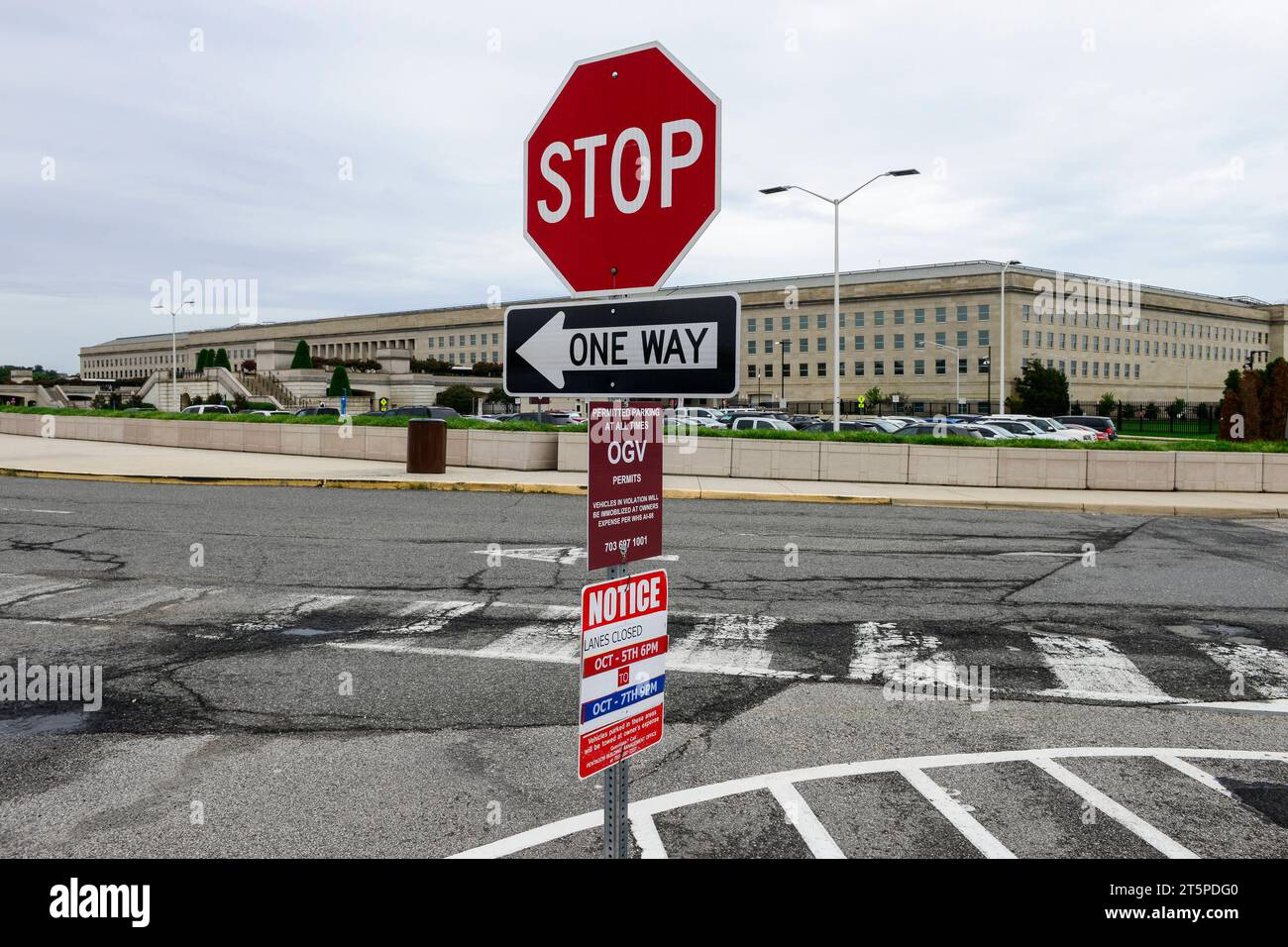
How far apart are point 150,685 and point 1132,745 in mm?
5948

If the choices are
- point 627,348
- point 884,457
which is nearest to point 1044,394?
point 884,457

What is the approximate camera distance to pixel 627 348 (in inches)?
135

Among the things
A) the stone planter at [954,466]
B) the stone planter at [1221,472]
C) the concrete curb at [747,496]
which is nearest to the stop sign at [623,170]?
the concrete curb at [747,496]

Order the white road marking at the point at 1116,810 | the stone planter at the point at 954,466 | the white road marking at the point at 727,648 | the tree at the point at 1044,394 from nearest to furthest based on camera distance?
the white road marking at the point at 1116,810
the white road marking at the point at 727,648
the stone planter at the point at 954,466
the tree at the point at 1044,394

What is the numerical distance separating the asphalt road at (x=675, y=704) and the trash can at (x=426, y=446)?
10105 millimetres

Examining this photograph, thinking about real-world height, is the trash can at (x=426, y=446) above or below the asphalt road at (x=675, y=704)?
above

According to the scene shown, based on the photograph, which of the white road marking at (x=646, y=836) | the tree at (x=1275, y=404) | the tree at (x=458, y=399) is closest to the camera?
the white road marking at (x=646, y=836)

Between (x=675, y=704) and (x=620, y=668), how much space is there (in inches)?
113

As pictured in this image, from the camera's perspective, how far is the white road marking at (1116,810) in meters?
4.35

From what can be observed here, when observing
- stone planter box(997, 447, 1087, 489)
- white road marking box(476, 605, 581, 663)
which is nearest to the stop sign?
white road marking box(476, 605, 581, 663)

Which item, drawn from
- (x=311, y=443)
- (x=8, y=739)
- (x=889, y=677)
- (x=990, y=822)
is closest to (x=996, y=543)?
(x=889, y=677)

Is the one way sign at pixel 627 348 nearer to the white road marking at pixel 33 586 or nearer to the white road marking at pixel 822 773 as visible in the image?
the white road marking at pixel 822 773

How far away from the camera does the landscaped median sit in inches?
896
